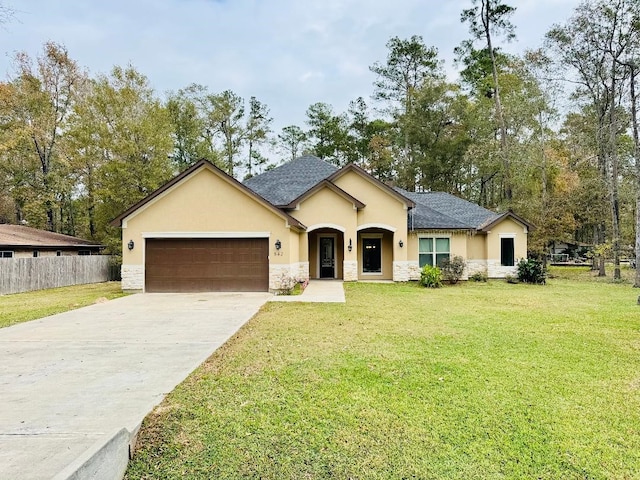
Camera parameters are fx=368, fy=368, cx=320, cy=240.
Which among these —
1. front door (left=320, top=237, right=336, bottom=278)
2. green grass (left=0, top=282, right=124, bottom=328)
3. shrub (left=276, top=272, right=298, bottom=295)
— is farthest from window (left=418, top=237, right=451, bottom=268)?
green grass (left=0, top=282, right=124, bottom=328)

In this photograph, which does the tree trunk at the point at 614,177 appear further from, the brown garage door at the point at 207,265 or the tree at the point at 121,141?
the tree at the point at 121,141

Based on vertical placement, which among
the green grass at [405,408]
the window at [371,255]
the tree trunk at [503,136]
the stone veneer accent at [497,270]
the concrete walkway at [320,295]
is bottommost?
the green grass at [405,408]

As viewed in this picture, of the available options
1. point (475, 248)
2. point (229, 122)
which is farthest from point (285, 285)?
point (229, 122)

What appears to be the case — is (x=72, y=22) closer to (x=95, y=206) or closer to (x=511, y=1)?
(x=95, y=206)

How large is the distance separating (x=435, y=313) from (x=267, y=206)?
7.42m

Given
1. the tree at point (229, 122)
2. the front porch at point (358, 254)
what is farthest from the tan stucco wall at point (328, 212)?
the tree at point (229, 122)

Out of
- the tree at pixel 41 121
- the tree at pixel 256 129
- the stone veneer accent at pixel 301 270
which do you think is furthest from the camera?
the tree at pixel 256 129

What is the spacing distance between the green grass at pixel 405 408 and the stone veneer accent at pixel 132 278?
8453 mm

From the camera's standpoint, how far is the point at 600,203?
79.7 feet

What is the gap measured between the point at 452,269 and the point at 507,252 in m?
3.76

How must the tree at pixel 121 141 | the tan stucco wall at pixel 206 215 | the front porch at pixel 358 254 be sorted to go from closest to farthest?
the tan stucco wall at pixel 206 215, the front porch at pixel 358 254, the tree at pixel 121 141

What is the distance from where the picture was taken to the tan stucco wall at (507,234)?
1866cm

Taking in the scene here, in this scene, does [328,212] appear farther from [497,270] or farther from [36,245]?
[36,245]

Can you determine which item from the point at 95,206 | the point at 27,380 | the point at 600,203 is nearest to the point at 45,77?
the point at 95,206
